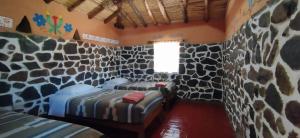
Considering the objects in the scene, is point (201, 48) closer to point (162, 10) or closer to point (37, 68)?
point (162, 10)

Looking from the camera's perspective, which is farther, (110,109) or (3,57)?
(110,109)

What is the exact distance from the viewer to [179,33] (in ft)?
17.1

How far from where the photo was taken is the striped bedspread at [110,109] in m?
2.57

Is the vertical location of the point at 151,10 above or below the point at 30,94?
above

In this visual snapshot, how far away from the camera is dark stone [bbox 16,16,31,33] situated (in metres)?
2.85

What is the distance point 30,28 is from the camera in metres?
3.00

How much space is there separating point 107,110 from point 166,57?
3.13m

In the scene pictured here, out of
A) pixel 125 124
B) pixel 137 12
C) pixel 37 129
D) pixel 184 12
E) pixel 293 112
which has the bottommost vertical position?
pixel 125 124

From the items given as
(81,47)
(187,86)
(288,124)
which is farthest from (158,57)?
(288,124)

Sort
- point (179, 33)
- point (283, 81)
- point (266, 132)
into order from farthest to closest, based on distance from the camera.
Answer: point (179, 33), point (266, 132), point (283, 81)

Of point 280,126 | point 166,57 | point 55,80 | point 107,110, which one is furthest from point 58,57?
point 280,126

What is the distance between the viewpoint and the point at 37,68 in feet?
10.2

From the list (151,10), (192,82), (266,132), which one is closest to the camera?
(266,132)

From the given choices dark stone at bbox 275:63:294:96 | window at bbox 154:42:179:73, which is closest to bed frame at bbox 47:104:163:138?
dark stone at bbox 275:63:294:96
